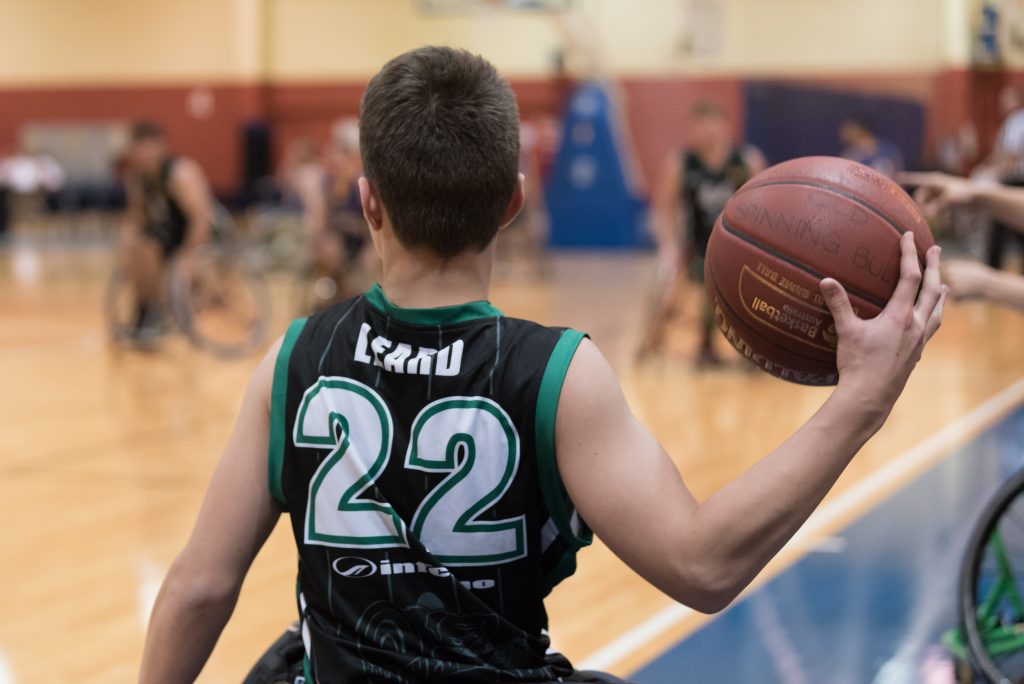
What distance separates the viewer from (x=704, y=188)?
7852mm

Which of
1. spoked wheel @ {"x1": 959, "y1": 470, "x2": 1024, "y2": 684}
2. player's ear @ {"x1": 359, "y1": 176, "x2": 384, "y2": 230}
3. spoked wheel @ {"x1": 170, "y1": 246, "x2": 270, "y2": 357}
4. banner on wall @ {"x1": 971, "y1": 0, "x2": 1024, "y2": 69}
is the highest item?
player's ear @ {"x1": 359, "y1": 176, "x2": 384, "y2": 230}

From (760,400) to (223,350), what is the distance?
3497 mm

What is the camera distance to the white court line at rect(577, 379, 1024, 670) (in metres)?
3.22

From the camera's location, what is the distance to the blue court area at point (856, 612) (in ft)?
10.0

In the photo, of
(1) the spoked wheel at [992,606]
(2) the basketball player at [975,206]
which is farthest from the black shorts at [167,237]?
(2) the basketball player at [975,206]

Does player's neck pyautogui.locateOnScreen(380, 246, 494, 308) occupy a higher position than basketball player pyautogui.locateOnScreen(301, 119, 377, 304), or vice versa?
player's neck pyautogui.locateOnScreen(380, 246, 494, 308)

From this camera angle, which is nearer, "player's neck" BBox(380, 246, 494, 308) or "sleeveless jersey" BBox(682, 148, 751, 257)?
"player's neck" BBox(380, 246, 494, 308)

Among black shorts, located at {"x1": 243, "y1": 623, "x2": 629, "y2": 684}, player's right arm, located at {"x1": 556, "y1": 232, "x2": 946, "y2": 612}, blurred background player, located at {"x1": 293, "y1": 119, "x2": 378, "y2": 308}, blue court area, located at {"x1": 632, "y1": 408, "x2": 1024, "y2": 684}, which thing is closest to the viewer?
player's right arm, located at {"x1": 556, "y1": 232, "x2": 946, "y2": 612}

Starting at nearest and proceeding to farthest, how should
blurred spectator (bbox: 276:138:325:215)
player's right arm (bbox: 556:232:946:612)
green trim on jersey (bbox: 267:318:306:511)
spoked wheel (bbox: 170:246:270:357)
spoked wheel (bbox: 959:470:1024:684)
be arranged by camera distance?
player's right arm (bbox: 556:232:946:612) < green trim on jersey (bbox: 267:318:306:511) < spoked wheel (bbox: 959:470:1024:684) < spoked wheel (bbox: 170:246:270:357) < blurred spectator (bbox: 276:138:325:215)

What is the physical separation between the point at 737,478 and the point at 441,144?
42 centimetres

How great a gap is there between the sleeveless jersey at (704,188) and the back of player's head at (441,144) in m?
6.56

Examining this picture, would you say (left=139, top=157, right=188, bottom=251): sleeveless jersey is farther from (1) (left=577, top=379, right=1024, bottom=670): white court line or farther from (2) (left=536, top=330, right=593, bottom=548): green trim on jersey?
(2) (left=536, top=330, right=593, bottom=548): green trim on jersey

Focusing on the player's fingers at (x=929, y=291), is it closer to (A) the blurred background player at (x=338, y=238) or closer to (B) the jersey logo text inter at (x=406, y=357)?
(B) the jersey logo text inter at (x=406, y=357)

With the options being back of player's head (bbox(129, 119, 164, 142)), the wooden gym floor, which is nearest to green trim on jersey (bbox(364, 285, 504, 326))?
the wooden gym floor
